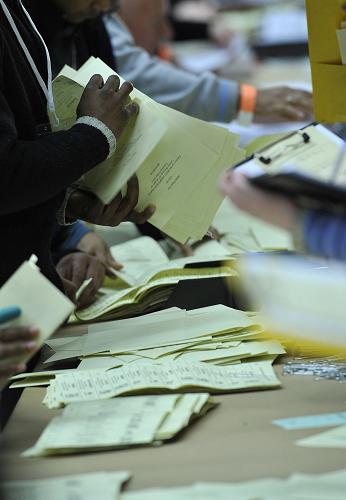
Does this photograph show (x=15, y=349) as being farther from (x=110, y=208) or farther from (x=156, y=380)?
(x=110, y=208)

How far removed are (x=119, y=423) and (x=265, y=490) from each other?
10.0 inches

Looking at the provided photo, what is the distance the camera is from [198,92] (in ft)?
9.68

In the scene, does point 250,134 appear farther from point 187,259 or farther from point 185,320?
point 185,320

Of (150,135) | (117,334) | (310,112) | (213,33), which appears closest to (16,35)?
(150,135)

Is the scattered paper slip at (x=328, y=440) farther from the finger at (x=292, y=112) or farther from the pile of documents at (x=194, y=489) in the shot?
the finger at (x=292, y=112)

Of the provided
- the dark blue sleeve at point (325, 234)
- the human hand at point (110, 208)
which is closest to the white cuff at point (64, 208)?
the human hand at point (110, 208)

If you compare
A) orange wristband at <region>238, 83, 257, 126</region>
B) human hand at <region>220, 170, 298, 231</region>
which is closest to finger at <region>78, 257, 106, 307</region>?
human hand at <region>220, 170, 298, 231</region>

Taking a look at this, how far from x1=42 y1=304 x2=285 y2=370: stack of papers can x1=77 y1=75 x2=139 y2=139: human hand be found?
34cm

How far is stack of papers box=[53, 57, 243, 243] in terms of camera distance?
1.70 m

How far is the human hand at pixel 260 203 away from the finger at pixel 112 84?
1.43 ft

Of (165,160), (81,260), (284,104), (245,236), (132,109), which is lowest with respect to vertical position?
(245,236)

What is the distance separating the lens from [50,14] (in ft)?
6.59

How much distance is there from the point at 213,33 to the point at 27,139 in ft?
15.5

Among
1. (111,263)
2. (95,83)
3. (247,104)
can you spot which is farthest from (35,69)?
(247,104)
